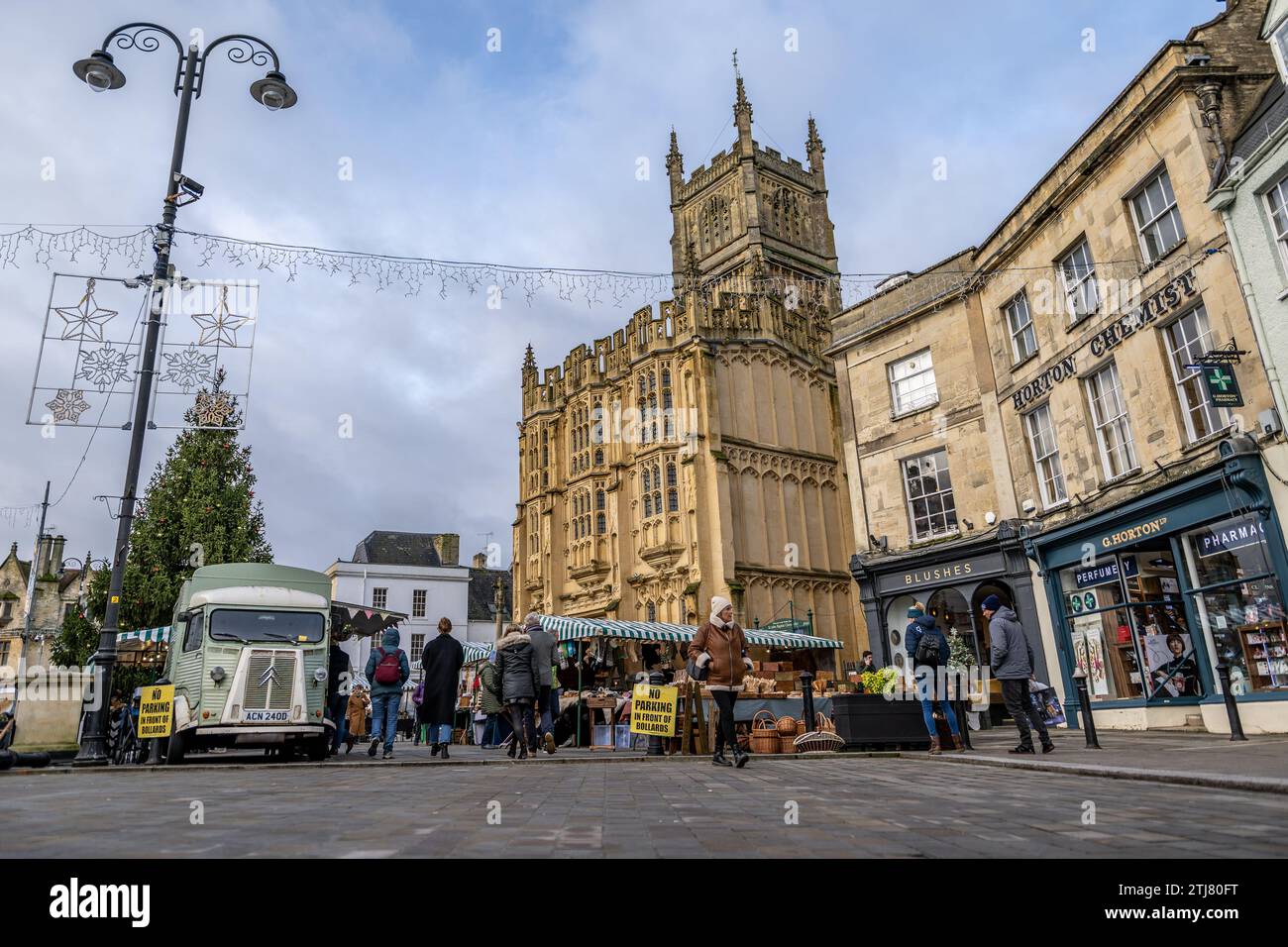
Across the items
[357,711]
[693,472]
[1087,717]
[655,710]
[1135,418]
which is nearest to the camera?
[1087,717]

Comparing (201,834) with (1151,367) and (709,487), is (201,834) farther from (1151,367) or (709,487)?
(709,487)

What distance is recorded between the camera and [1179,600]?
14.0 metres

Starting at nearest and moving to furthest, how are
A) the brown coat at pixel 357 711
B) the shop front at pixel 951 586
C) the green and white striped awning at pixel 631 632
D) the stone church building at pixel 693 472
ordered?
1. the shop front at pixel 951 586
2. the brown coat at pixel 357 711
3. the green and white striped awning at pixel 631 632
4. the stone church building at pixel 693 472

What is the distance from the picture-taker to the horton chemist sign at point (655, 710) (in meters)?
12.3

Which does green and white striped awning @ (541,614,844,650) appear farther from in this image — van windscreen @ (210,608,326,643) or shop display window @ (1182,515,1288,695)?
shop display window @ (1182,515,1288,695)

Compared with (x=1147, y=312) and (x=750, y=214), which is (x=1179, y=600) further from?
(x=750, y=214)

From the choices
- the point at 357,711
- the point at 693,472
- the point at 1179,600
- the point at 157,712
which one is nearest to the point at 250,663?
the point at 157,712

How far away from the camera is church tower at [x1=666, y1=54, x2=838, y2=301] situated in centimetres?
5519

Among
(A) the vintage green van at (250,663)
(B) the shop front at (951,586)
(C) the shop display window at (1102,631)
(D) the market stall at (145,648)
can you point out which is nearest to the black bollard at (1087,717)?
(C) the shop display window at (1102,631)

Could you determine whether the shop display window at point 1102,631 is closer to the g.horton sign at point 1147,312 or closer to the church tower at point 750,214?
the g.horton sign at point 1147,312

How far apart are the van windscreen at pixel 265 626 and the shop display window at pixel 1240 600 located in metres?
14.1

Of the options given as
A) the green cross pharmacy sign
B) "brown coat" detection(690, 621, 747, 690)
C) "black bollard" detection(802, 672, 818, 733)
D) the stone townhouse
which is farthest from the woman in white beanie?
the green cross pharmacy sign

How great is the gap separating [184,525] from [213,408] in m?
17.1
